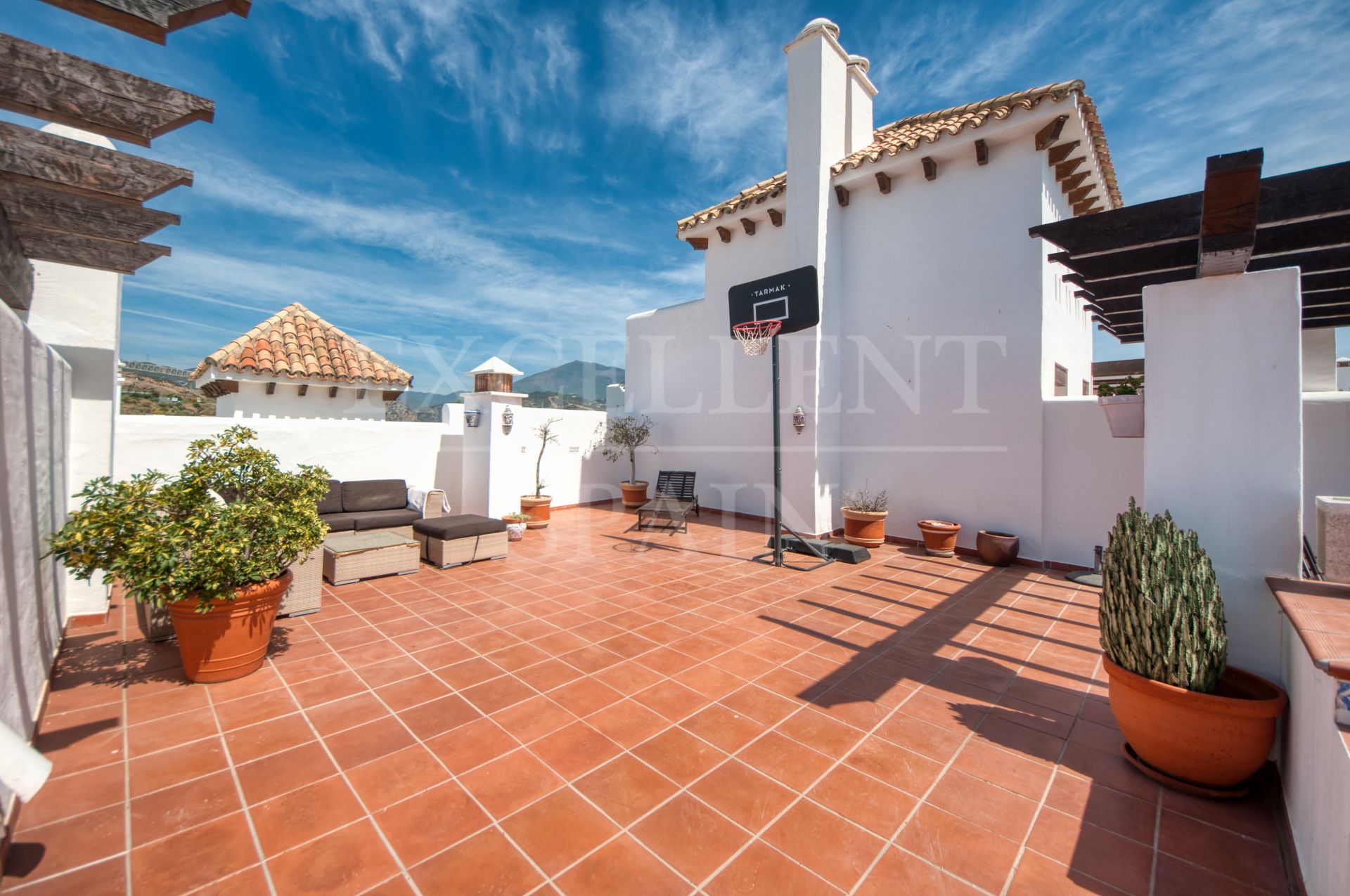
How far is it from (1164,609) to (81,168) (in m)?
5.01

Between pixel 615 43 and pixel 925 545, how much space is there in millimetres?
8099

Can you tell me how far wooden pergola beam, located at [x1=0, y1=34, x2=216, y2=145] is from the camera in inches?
70.0

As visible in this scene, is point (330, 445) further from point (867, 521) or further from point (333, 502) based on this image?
point (867, 521)

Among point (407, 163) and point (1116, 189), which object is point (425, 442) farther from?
point (1116, 189)

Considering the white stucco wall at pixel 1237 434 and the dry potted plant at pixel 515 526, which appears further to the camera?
the dry potted plant at pixel 515 526

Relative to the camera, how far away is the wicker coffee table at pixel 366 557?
16.2 feet

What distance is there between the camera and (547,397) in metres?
10.7

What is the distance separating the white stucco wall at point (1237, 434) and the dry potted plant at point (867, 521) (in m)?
4.45

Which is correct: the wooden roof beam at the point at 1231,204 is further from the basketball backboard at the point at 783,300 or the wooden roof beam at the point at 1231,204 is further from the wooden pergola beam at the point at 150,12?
the basketball backboard at the point at 783,300

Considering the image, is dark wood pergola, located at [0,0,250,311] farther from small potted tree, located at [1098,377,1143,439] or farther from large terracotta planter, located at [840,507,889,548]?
large terracotta planter, located at [840,507,889,548]

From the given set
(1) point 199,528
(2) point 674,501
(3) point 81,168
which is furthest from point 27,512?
(2) point 674,501

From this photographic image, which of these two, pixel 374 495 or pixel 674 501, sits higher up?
pixel 374 495

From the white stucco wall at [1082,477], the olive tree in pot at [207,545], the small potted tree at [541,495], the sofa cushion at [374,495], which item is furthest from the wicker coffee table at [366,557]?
the white stucco wall at [1082,477]

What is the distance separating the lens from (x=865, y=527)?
7102mm
